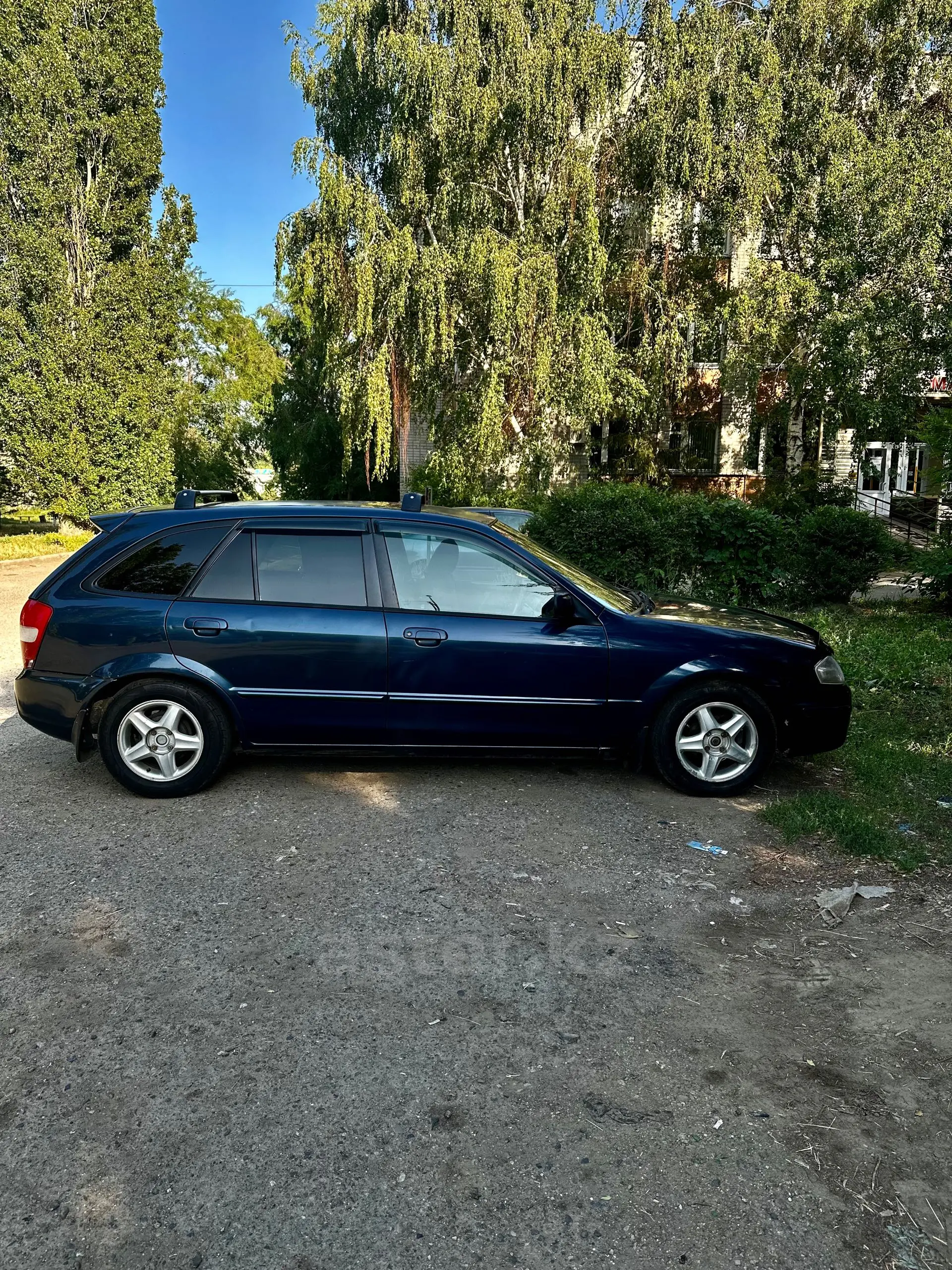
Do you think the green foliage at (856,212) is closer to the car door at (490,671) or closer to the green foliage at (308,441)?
the green foliage at (308,441)

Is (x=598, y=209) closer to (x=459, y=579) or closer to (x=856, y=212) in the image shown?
(x=856, y=212)

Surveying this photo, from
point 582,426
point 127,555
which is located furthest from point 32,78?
point 127,555

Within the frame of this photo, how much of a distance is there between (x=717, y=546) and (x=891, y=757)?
5.12m

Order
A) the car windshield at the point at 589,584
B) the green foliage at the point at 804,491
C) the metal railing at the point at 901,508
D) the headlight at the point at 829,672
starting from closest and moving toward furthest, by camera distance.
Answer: the headlight at the point at 829,672 → the car windshield at the point at 589,584 → the green foliage at the point at 804,491 → the metal railing at the point at 901,508

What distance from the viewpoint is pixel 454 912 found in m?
3.69

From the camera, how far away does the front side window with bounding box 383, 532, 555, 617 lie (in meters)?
5.05

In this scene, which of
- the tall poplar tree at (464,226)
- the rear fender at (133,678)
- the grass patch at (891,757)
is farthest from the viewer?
the tall poplar tree at (464,226)

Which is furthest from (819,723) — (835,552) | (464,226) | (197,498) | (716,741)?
(464,226)

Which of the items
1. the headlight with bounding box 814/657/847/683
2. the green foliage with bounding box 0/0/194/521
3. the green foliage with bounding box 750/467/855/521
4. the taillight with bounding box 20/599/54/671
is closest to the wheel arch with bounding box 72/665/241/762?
the taillight with bounding box 20/599/54/671

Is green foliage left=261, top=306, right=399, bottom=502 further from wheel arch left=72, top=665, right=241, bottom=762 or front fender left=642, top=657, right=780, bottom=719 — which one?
front fender left=642, top=657, right=780, bottom=719

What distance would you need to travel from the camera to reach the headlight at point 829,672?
5082 millimetres

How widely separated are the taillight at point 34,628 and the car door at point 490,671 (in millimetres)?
1947

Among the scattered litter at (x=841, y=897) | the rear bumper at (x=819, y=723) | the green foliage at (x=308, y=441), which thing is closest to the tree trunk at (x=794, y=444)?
the green foliage at (x=308, y=441)

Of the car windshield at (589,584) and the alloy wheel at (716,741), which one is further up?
the car windshield at (589,584)
